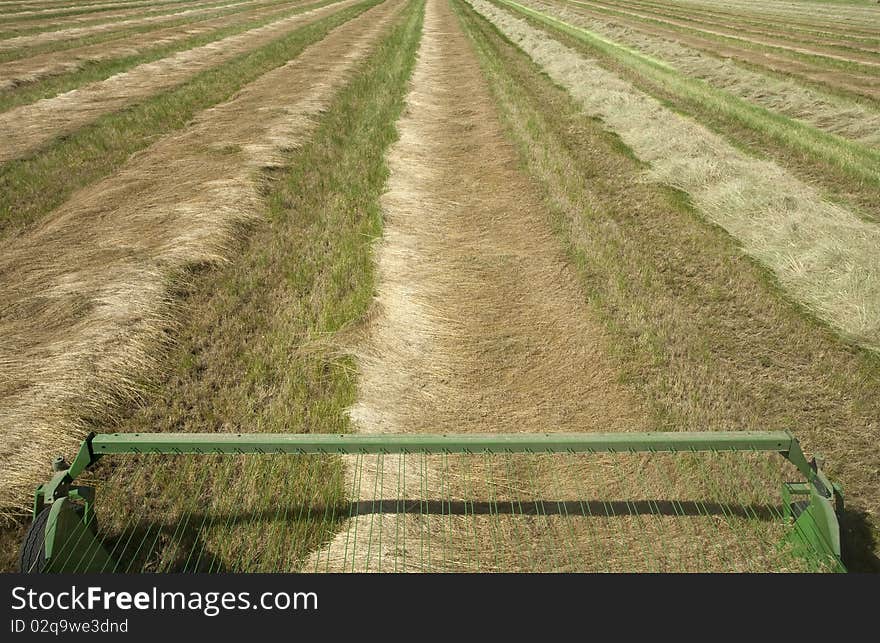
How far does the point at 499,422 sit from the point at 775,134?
33.4ft

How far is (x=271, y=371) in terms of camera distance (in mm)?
4449

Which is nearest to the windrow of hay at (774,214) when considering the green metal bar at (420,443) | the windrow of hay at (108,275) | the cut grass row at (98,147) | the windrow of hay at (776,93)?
the windrow of hay at (776,93)

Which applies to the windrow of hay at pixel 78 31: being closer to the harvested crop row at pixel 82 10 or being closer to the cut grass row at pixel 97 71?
the harvested crop row at pixel 82 10

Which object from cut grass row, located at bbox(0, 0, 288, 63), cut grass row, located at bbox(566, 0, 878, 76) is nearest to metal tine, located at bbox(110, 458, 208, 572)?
cut grass row, located at bbox(0, 0, 288, 63)

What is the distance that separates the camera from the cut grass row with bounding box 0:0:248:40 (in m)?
23.9

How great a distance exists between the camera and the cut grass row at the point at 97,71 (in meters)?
13.4

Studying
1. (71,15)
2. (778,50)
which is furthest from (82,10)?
(778,50)

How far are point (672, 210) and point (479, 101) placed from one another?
7.51 m

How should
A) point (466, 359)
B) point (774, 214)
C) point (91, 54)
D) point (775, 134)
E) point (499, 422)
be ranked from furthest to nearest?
point (91, 54), point (775, 134), point (774, 214), point (466, 359), point (499, 422)

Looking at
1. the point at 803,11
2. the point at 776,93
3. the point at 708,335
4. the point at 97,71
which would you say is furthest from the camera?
the point at 803,11

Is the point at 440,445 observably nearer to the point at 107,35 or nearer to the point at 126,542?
the point at 126,542

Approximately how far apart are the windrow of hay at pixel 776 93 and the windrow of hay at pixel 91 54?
19.2m

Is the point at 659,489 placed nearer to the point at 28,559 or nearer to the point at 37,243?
the point at 28,559

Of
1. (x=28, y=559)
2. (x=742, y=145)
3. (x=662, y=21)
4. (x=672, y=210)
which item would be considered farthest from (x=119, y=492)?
(x=662, y=21)
